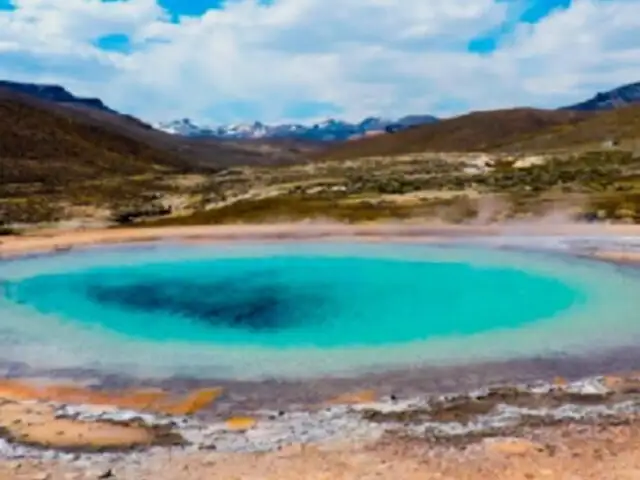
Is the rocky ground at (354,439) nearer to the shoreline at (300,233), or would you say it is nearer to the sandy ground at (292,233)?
the shoreline at (300,233)

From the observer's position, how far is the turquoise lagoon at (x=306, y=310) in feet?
62.4

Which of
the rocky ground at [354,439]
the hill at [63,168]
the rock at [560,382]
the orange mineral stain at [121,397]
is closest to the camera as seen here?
the rocky ground at [354,439]

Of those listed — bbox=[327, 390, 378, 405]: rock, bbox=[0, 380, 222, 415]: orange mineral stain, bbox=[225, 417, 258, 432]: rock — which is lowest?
bbox=[327, 390, 378, 405]: rock

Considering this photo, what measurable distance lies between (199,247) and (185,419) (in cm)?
3012

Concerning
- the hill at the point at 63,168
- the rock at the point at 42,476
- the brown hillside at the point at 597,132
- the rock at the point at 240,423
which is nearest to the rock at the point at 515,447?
the rock at the point at 240,423

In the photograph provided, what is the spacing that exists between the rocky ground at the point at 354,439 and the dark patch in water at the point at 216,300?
842 cm

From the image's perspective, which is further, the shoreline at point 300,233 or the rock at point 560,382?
the shoreline at point 300,233

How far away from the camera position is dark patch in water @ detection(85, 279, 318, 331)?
24078mm

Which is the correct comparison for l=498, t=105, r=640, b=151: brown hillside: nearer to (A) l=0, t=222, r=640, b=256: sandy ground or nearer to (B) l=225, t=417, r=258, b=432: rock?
(A) l=0, t=222, r=640, b=256: sandy ground

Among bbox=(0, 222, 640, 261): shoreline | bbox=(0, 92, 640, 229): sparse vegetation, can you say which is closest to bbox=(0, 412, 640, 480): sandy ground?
bbox=(0, 222, 640, 261): shoreline

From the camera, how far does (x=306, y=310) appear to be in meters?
25.4

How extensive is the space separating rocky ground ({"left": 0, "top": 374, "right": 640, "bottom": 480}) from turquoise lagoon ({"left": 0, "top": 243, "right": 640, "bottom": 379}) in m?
3.02

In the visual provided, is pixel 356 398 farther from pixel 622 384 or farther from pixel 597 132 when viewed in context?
pixel 597 132

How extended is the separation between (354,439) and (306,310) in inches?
497
